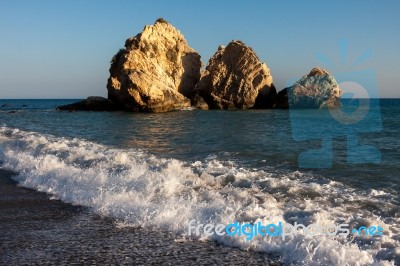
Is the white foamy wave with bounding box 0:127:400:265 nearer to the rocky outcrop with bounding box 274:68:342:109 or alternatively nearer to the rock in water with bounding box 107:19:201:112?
the rock in water with bounding box 107:19:201:112

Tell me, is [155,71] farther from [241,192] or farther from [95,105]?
[241,192]

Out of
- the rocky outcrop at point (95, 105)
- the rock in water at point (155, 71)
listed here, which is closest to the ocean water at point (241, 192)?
the rock in water at point (155, 71)

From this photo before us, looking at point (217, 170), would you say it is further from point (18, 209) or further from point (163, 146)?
point (163, 146)

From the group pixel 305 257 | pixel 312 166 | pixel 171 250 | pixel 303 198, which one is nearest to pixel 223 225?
pixel 171 250

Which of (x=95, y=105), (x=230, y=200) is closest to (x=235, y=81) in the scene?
(x=95, y=105)

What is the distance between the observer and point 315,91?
69250 mm

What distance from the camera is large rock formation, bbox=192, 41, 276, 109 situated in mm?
65375

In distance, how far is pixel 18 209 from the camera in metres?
8.05

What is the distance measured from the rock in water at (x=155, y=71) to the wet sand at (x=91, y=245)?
4700 cm

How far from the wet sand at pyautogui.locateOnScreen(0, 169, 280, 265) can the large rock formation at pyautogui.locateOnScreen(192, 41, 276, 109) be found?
57387 millimetres

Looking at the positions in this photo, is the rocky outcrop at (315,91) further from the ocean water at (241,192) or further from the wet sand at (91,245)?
the wet sand at (91,245)

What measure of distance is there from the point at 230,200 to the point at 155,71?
5238 cm

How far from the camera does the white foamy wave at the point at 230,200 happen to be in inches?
222

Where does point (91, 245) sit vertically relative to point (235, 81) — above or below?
below
